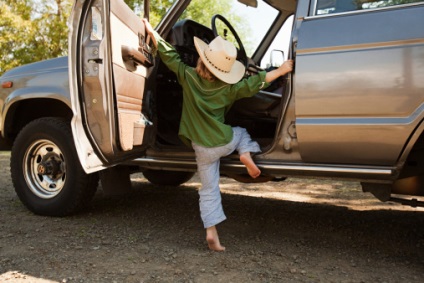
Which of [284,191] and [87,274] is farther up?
[87,274]

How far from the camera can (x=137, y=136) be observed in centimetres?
322

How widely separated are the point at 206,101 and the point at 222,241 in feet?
3.43

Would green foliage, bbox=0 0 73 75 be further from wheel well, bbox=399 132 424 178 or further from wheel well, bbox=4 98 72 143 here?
wheel well, bbox=399 132 424 178

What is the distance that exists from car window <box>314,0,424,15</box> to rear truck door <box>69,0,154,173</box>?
1306 millimetres

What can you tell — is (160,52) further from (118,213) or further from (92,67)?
(118,213)

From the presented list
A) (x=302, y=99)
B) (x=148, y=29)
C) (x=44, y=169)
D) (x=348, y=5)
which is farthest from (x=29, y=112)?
(x=348, y=5)

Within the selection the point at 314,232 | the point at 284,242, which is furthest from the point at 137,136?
the point at 314,232

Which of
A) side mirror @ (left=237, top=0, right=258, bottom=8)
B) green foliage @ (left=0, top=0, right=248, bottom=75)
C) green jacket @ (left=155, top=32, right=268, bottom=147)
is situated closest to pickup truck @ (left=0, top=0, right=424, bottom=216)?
green jacket @ (left=155, top=32, right=268, bottom=147)

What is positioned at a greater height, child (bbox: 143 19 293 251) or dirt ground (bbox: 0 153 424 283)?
child (bbox: 143 19 293 251)

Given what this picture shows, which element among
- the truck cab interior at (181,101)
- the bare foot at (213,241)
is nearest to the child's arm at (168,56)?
the truck cab interior at (181,101)

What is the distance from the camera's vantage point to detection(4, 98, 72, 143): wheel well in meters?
4.13

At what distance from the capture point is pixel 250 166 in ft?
9.92

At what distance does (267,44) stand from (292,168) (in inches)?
101

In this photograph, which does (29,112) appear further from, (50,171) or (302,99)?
(302,99)
